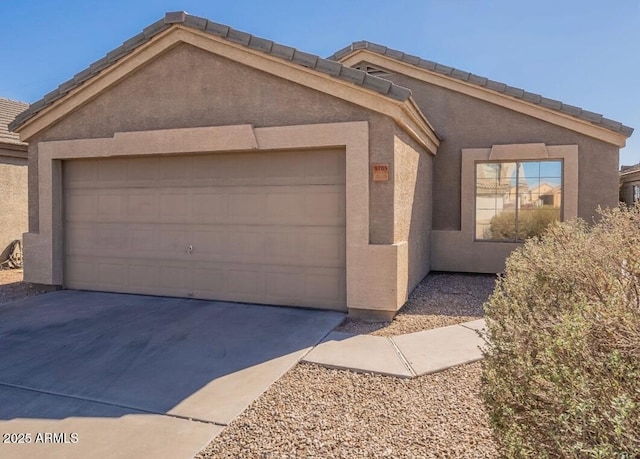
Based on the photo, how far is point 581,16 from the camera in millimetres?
10344

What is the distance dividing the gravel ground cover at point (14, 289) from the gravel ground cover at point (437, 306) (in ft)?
24.7

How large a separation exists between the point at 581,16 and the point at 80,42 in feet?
48.5

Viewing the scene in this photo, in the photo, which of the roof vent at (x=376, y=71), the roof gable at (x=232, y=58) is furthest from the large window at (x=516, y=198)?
the roof vent at (x=376, y=71)

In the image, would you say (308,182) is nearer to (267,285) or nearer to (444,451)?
(267,285)

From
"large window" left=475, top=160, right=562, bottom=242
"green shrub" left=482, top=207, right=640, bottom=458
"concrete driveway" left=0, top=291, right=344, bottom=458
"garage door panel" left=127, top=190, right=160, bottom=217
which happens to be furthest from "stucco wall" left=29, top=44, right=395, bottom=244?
"large window" left=475, top=160, right=562, bottom=242

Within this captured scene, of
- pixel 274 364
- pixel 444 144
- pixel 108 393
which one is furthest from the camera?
pixel 444 144

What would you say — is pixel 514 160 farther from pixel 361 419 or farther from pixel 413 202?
pixel 361 419

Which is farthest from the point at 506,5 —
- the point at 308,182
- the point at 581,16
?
the point at 308,182

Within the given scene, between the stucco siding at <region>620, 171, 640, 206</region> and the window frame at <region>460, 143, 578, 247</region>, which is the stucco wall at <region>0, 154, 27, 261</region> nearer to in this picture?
the window frame at <region>460, 143, 578, 247</region>

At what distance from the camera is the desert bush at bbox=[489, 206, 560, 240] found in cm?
1143

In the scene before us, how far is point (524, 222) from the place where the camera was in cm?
1161

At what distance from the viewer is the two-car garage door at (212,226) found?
314 inches

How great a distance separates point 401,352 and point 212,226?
4.84 meters

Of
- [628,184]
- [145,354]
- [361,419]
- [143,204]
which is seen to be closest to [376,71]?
[143,204]
